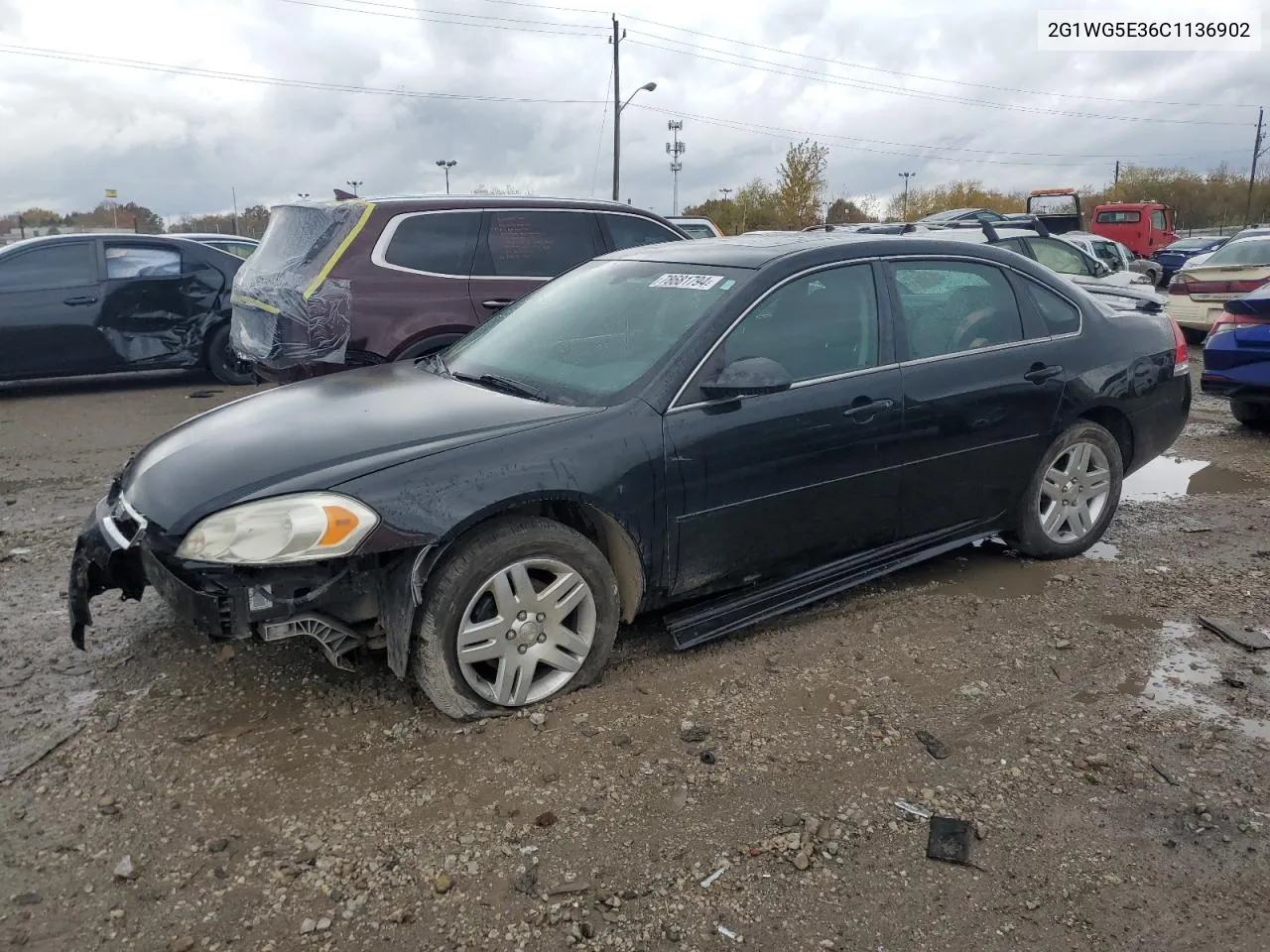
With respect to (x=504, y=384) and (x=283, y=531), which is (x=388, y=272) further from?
(x=283, y=531)

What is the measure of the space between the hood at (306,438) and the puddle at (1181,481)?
4.35m

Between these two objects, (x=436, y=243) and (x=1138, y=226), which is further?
(x=1138, y=226)

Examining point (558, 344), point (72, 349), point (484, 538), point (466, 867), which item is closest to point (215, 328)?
point (72, 349)

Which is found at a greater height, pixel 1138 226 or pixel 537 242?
pixel 1138 226

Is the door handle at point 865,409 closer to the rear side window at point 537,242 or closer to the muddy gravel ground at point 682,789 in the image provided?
the muddy gravel ground at point 682,789

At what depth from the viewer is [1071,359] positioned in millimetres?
4555

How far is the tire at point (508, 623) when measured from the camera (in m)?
3.03

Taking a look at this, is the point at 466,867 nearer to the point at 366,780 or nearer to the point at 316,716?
the point at 366,780

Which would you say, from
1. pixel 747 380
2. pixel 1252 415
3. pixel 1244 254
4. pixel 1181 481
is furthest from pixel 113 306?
pixel 1244 254

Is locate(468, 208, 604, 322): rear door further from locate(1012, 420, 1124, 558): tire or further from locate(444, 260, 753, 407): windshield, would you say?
locate(1012, 420, 1124, 558): tire

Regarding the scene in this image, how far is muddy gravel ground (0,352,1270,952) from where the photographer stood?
2.36 metres

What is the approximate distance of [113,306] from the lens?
934cm

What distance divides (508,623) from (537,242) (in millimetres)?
4664

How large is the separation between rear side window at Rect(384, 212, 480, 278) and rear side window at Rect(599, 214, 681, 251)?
110 cm
